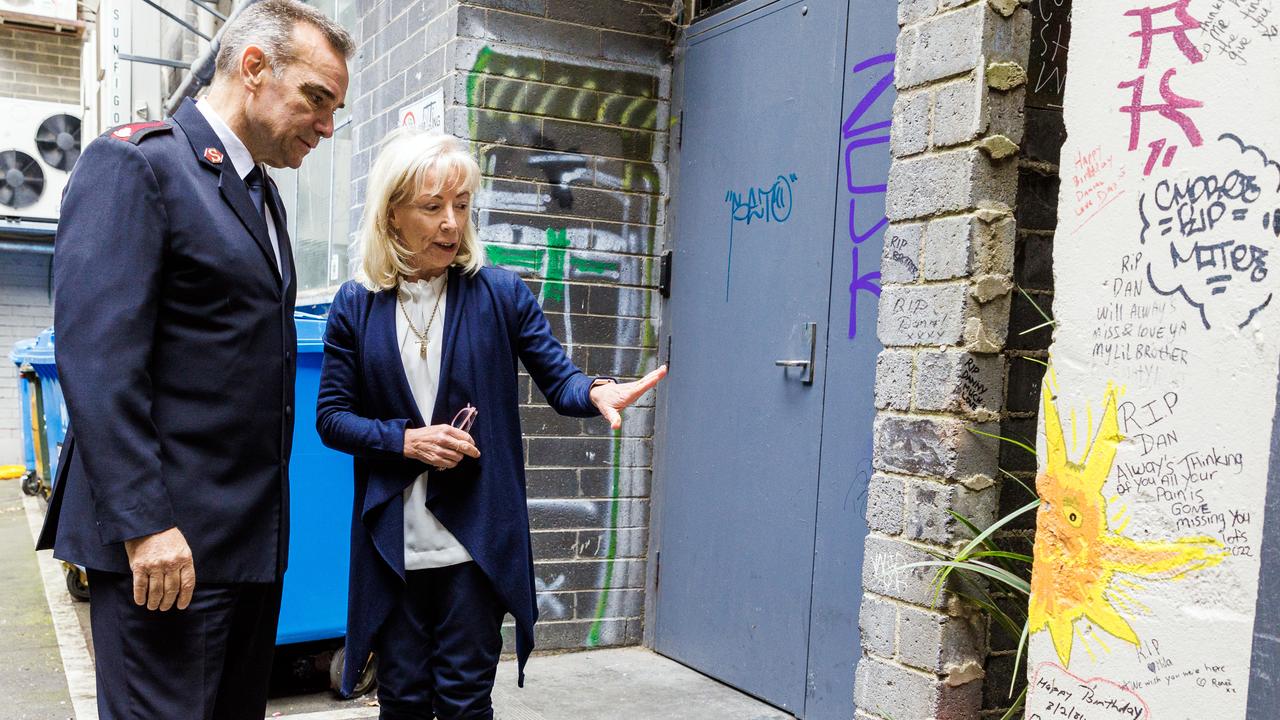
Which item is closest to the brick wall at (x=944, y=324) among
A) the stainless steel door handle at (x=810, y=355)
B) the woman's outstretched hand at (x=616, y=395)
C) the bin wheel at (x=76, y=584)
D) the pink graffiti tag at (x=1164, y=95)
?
the pink graffiti tag at (x=1164, y=95)

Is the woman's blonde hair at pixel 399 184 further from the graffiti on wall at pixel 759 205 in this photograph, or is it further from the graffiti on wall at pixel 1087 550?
the graffiti on wall at pixel 759 205

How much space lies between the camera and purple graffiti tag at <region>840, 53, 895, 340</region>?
3.50m

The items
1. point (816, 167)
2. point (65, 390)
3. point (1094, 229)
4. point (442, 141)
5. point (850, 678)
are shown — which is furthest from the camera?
point (816, 167)

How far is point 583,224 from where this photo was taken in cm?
473

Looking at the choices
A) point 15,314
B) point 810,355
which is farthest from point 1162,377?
point 15,314

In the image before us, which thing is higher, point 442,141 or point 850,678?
point 442,141

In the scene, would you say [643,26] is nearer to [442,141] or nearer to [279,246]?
[442,141]

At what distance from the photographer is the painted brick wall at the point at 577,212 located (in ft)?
14.9

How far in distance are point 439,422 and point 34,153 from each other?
16.0 metres

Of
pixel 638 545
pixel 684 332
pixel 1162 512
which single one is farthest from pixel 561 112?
pixel 1162 512

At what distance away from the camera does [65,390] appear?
192 centimetres

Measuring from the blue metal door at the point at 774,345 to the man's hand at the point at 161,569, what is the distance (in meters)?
2.26

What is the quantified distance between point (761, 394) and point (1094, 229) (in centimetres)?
200

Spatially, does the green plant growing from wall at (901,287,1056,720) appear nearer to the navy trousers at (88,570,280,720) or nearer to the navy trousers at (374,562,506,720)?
the navy trousers at (374,562,506,720)
